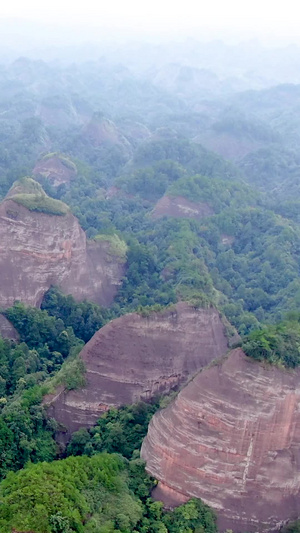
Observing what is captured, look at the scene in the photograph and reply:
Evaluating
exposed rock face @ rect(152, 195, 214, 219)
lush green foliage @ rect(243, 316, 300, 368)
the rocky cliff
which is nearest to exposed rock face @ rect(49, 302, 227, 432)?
lush green foliage @ rect(243, 316, 300, 368)

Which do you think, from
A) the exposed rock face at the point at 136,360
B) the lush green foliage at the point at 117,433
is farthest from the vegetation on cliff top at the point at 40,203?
the lush green foliage at the point at 117,433

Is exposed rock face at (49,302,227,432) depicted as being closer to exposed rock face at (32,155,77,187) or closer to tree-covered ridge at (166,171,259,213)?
tree-covered ridge at (166,171,259,213)

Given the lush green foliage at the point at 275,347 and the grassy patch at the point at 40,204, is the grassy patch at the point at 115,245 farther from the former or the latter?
the lush green foliage at the point at 275,347

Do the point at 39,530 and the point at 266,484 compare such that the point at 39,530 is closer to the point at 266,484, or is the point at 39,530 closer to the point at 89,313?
the point at 266,484

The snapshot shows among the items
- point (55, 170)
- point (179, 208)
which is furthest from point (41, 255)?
point (55, 170)

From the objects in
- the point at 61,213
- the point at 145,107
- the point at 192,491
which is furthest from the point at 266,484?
the point at 145,107

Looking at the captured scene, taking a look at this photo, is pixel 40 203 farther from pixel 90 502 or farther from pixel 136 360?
pixel 90 502
